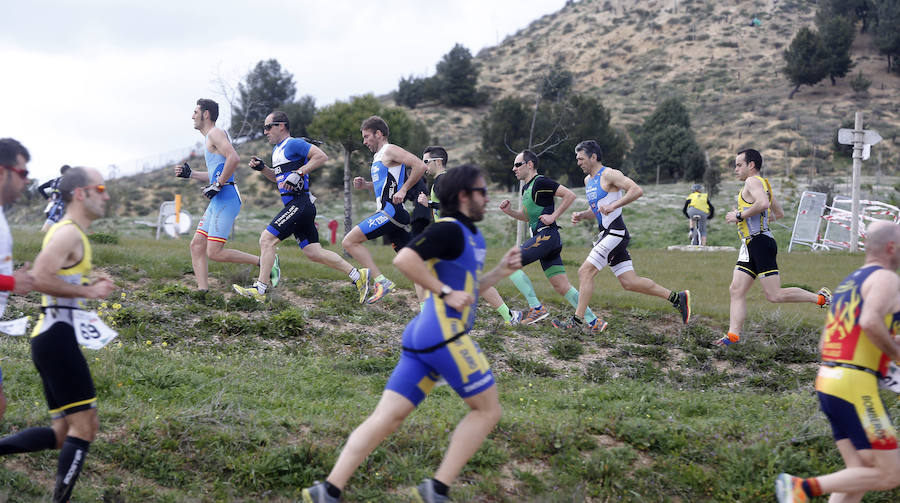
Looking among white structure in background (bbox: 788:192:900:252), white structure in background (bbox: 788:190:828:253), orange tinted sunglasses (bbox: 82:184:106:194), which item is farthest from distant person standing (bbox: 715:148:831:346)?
white structure in background (bbox: 788:190:828:253)

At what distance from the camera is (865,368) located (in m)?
4.47

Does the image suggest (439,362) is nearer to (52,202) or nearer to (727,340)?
(52,202)

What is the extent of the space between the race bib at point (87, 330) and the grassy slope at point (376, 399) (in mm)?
1214

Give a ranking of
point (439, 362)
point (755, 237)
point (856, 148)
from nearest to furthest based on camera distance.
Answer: point (439, 362) < point (755, 237) < point (856, 148)

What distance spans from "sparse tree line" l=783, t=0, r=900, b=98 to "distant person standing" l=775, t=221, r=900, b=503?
6006 cm

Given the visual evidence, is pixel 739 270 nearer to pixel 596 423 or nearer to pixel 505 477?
pixel 596 423

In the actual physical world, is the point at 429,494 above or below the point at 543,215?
below

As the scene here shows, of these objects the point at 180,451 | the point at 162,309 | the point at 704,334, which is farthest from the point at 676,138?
the point at 180,451

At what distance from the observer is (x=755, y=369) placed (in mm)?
8914

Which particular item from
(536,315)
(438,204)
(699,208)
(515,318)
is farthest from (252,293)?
(699,208)

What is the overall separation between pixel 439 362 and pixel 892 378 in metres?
2.71

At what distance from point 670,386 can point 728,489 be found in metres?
2.50

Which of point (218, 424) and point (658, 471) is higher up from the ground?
point (218, 424)

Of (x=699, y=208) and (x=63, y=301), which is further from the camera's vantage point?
(x=699, y=208)
